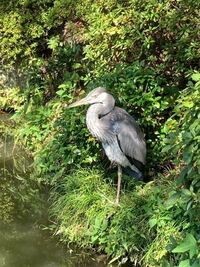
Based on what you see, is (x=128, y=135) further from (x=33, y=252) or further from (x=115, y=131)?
(x=33, y=252)

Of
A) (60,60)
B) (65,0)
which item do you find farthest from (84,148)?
(65,0)

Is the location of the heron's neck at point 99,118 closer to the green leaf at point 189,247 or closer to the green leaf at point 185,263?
the green leaf at point 185,263

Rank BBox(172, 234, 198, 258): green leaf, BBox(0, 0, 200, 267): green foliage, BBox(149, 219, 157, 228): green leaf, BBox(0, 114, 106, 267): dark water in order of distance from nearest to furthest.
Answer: BBox(172, 234, 198, 258): green leaf < BBox(0, 0, 200, 267): green foliage < BBox(149, 219, 157, 228): green leaf < BBox(0, 114, 106, 267): dark water

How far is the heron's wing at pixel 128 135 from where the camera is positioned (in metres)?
5.75

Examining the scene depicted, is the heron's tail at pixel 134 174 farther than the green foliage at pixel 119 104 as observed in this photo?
Yes

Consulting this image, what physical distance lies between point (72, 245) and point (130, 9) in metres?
2.88

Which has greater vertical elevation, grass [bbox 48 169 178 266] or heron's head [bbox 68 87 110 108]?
heron's head [bbox 68 87 110 108]

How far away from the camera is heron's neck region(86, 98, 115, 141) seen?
5.73 metres

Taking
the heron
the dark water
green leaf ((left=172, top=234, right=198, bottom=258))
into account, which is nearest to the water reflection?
the dark water

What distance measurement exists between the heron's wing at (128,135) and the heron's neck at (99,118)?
0.07 metres

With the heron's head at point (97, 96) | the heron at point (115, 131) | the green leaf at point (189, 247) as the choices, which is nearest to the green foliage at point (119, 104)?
the green leaf at point (189, 247)

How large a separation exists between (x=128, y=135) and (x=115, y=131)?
0.14m

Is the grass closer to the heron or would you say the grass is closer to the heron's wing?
the heron

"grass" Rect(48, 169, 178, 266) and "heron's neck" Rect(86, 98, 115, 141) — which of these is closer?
"grass" Rect(48, 169, 178, 266)
